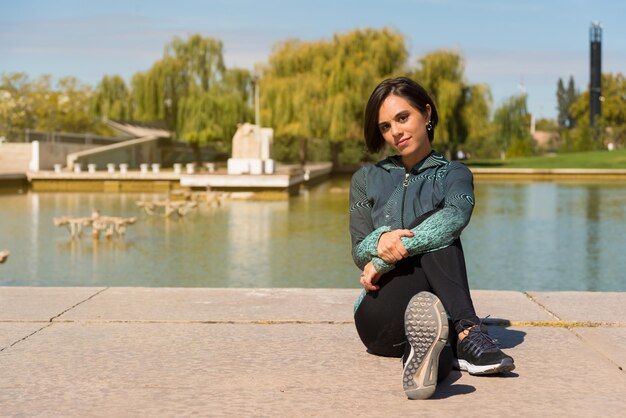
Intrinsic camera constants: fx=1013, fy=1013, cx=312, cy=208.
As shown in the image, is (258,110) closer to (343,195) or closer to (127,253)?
(343,195)

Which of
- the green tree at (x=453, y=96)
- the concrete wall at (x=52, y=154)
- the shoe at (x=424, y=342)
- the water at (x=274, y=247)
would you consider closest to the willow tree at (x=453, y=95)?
the green tree at (x=453, y=96)

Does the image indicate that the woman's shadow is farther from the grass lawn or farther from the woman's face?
the grass lawn

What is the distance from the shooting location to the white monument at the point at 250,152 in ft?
105

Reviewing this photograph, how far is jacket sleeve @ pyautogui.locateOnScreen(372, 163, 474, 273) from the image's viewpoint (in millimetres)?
3488

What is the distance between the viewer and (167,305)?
200 inches

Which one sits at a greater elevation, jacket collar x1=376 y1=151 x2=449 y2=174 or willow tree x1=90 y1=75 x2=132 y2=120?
willow tree x1=90 y1=75 x2=132 y2=120

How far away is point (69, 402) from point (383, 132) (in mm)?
1496

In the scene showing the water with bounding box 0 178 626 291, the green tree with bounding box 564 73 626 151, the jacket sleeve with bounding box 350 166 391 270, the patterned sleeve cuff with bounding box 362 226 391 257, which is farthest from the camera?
the green tree with bounding box 564 73 626 151

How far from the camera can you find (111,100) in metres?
49.2

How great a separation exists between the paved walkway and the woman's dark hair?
86 centimetres

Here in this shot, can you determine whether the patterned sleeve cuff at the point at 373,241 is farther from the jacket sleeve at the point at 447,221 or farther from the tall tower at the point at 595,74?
the tall tower at the point at 595,74

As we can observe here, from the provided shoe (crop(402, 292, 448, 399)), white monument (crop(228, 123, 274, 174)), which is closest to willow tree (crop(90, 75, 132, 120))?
white monument (crop(228, 123, 274, 174))

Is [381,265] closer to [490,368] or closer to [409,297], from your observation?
[409,297]

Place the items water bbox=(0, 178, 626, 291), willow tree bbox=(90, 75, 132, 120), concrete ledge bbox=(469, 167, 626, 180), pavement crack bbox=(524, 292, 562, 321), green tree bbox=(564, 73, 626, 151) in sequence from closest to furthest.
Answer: pavement crack bbox=(524, 292, 562, 321)
water bbox=(0, 178, 626, 291)
concrete ledge bbox=(469, 167, 626, 180)
willow tree bbox=(90, 75, 132, 120)
green tree bbox=(564, 73, 626, 151)
